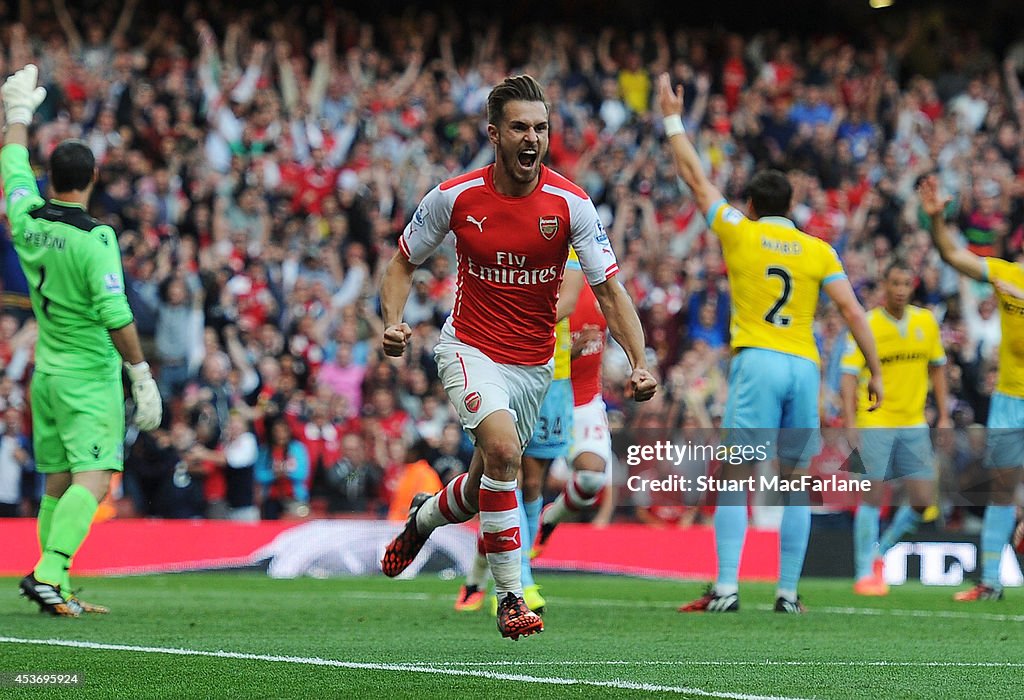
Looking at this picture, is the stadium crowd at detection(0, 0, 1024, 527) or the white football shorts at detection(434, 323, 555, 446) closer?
the white football shorts at detection(434, 323, 555, 446)

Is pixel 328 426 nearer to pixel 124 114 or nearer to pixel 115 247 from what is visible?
pixel 124 114

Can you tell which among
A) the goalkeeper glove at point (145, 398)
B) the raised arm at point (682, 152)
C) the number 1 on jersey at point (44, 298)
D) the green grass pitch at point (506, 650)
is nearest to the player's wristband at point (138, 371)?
the goalkeeper glove at point (145, 398)

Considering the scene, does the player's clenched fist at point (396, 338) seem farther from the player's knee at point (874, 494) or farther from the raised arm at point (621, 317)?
the player's knee at point (874, 494)

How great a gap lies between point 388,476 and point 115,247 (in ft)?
25.6

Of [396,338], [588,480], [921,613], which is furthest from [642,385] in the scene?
[921,613]

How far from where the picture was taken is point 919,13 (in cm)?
2662

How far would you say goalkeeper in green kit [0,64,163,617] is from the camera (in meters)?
8.57

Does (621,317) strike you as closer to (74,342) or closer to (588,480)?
(588,480)

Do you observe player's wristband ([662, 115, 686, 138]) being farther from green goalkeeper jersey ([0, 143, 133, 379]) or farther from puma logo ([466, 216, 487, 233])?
green goalkeeper jersey ([0, 143, 133, 379])

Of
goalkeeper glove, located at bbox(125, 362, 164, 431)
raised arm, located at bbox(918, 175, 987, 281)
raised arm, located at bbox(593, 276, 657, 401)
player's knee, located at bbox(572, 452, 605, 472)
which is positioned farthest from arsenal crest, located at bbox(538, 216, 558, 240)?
raised arm, located at bbox(918, 175, 987, 281)

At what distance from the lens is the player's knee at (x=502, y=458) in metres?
6.55

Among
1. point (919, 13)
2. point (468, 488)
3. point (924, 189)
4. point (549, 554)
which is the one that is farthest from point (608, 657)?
point (919, 13)

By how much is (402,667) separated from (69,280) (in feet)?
11.8

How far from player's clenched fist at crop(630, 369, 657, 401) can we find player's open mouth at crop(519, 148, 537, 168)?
1.04 meters
